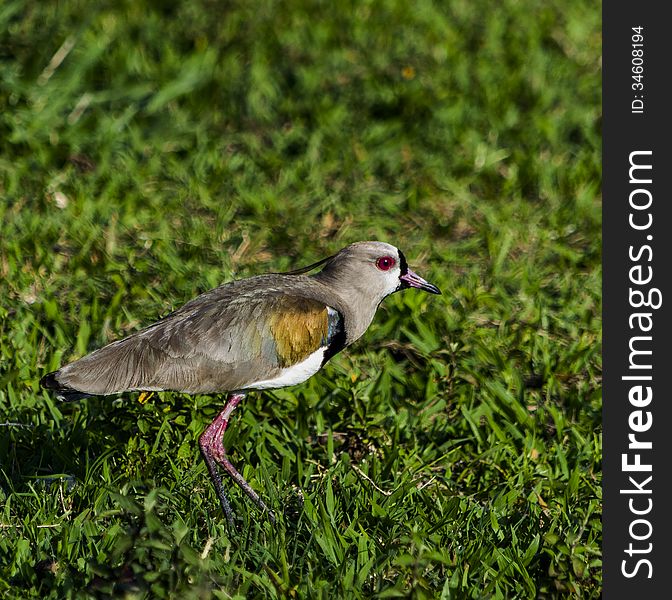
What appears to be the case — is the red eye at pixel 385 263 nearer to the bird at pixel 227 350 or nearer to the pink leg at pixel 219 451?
the bird at pixel 227 350

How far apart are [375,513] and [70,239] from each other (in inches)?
109

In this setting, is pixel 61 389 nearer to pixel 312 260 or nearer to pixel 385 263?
pixel 385 263

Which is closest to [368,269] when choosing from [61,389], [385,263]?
[385,263]

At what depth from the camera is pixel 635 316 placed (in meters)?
5.23

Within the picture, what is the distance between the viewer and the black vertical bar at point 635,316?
178 inches

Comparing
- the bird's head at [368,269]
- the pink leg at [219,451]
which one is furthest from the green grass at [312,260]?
the bird's head at [368,269]

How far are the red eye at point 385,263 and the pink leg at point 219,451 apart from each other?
2.78ft

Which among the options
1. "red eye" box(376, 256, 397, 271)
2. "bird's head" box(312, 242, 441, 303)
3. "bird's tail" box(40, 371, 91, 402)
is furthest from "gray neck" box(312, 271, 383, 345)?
"bird's tail" box(40, 371, 91, 402)

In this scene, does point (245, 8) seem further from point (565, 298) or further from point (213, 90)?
point (565, 298)

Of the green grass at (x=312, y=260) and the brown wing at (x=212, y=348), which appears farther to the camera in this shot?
the brown wing at (x=212, y=348)

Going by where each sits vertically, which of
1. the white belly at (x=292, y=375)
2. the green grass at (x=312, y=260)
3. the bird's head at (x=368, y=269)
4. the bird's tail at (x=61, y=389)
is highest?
the bird's tail at (x=61, y=389)

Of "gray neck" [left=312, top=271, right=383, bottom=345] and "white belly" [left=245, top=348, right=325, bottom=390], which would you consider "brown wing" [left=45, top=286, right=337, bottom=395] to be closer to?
"white belly" [left=245, top=348, right=325, bottom=390]

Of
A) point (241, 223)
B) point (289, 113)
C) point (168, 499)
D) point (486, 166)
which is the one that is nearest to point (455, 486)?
point (168, 499)

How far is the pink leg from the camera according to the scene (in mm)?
4605
